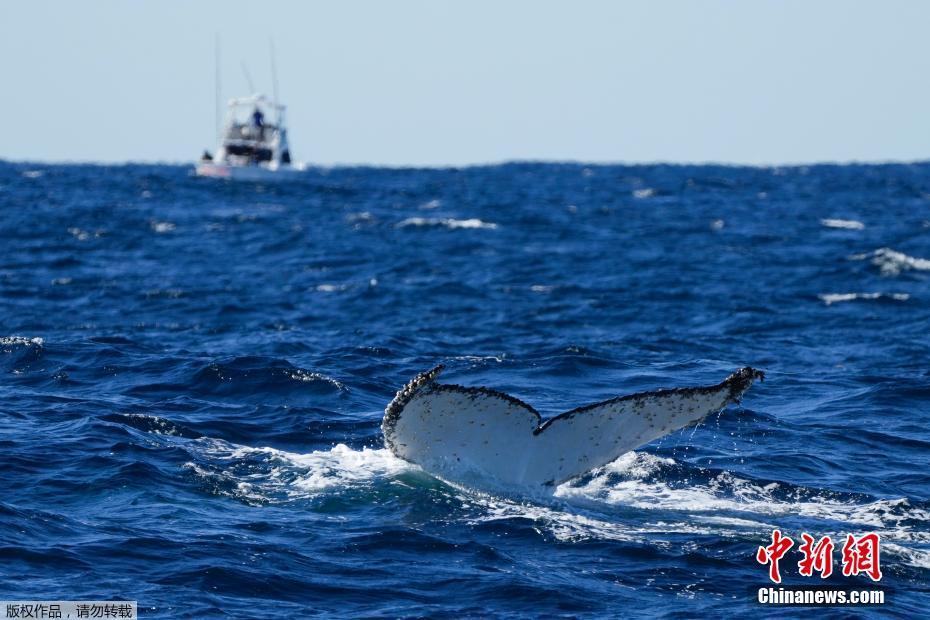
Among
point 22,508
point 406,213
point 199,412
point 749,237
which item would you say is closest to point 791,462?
point 199,412

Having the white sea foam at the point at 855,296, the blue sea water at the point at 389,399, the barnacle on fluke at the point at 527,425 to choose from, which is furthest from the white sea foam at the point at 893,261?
the barnacle on fluke at the point at 527,425

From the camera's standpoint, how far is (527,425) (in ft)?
34.6

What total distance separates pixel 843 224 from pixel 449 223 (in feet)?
55.6

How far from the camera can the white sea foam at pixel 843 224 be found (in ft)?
174

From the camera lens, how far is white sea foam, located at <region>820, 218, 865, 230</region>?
53169mm

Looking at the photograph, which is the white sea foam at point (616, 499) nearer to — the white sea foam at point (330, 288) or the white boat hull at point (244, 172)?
the white sea foam at point (330, 288)

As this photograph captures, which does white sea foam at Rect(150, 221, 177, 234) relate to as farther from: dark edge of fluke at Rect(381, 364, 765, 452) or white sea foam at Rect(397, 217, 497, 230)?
dark edge of fluke at Rect(381, 364, 765, 452)

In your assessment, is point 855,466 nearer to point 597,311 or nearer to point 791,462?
point 791,462

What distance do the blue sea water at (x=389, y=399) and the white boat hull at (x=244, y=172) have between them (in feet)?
157

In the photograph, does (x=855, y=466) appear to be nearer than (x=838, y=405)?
Yes

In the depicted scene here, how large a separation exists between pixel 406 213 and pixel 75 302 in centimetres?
3425

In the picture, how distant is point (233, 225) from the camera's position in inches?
2089

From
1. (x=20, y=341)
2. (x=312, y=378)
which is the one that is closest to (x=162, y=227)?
(x=20, y=341)

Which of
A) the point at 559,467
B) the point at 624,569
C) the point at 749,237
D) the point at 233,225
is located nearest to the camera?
the point at 624,569
